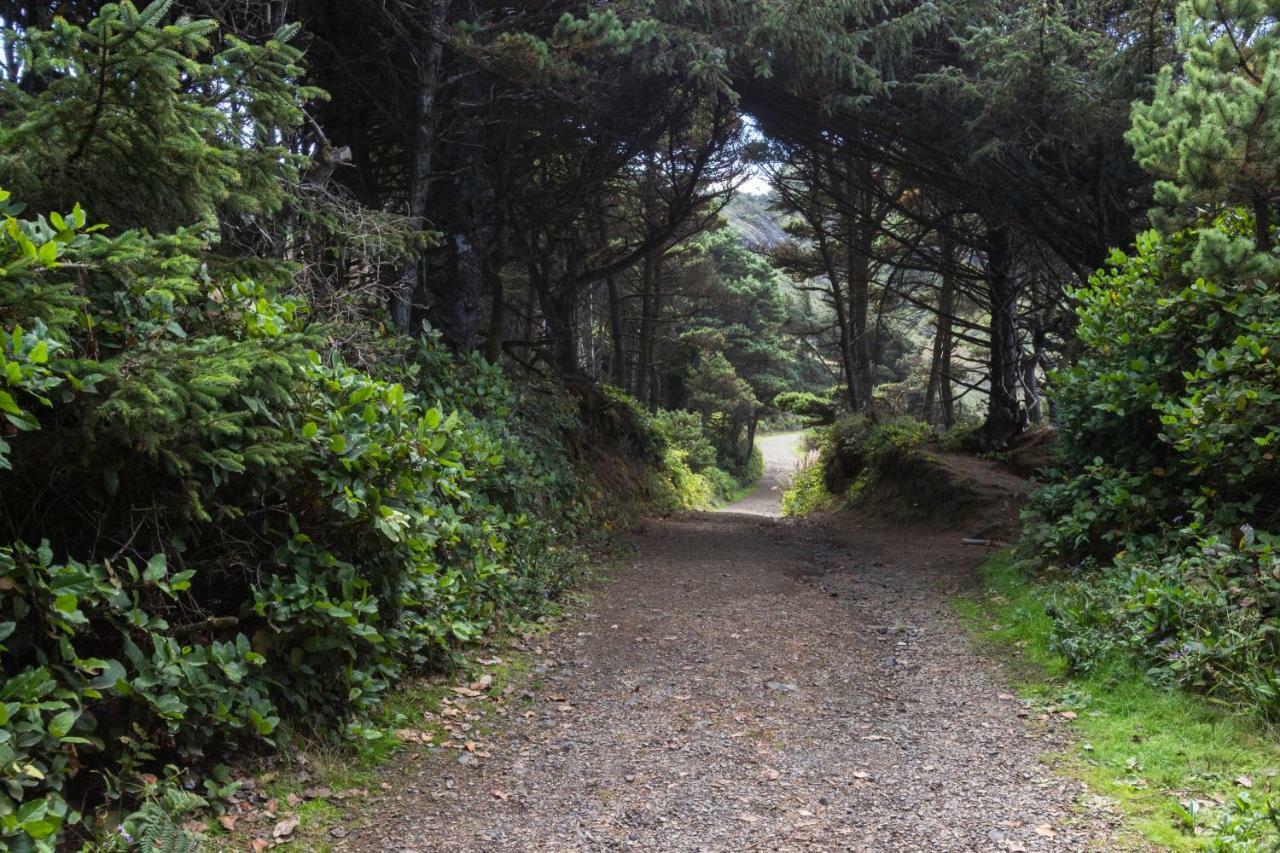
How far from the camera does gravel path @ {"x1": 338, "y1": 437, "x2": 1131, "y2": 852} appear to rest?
11.8 feet

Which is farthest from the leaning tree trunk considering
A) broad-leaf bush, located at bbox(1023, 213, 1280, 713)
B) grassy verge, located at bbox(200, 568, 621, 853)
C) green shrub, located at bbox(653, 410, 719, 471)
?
green shrub, located at bbox(653, 410, 719, 471)

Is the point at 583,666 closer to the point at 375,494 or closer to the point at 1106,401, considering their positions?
the point at 375,494

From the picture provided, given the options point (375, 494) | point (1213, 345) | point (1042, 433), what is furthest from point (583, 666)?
point (1042, 433)

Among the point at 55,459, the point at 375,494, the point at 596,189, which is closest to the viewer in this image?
the point at 55,459

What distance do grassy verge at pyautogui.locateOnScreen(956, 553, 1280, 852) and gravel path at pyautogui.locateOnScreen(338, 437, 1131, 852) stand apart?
0.19 meters

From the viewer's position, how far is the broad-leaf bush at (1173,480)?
454 cm

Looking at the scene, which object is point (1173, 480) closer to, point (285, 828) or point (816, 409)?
point (285, 828)

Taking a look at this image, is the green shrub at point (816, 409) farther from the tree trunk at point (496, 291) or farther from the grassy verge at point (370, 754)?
the grassy verge at point (370, 754)

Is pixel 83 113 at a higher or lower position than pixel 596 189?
lower

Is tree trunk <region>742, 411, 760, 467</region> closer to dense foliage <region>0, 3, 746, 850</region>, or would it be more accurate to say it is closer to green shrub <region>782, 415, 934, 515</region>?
green shrub <region>782, 415, 934, 515</region>

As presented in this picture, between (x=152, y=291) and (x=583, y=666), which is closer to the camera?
(x=152, y=291)

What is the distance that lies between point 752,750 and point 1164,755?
200 centimetres

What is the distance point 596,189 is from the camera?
13.5 m

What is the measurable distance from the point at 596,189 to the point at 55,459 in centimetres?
1133
